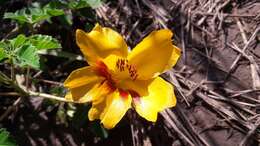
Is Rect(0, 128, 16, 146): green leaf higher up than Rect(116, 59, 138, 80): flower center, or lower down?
lower down

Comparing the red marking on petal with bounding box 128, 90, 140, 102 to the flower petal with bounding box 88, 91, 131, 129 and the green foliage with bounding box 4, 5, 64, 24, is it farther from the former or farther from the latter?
the green foliage with bounding box 4, 5, 64, 24

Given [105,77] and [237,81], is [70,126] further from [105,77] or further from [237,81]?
[237,81]

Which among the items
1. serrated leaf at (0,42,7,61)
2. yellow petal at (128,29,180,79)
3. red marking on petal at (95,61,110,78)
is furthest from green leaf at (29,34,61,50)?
yellow petal at (128,29,180,79)

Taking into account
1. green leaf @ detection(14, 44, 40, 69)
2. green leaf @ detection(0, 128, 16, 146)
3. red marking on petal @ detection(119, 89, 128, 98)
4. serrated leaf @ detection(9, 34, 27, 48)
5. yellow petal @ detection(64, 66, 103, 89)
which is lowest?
green leaf @ detection(0, 128, 16, 146)

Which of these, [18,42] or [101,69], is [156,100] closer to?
[101,69]

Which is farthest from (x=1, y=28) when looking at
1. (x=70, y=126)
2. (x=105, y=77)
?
(x=105, y=77)

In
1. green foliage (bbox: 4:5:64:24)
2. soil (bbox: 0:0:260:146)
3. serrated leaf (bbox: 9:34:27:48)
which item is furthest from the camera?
soil (bbox: 0:0:260:146)

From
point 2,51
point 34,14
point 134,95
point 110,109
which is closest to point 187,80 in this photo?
point 134,95
